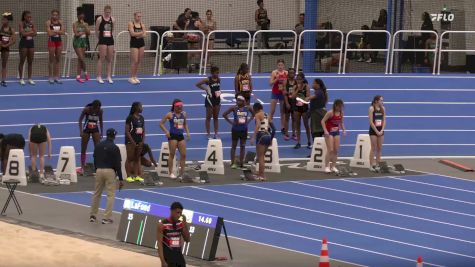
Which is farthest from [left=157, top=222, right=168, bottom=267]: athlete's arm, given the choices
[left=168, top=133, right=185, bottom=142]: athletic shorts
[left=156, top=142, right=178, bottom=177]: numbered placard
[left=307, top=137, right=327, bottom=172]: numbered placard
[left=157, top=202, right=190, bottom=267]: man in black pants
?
[left=307, top=137, right=327, bottom=172]: numbered placard

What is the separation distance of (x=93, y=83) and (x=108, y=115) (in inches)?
63.9

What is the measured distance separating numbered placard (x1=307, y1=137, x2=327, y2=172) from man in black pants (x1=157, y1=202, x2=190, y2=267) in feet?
37.5

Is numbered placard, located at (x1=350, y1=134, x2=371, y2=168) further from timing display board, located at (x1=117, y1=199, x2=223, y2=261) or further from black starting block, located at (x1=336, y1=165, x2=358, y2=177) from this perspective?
timing display board, located at (x1=117, y1=199, x2=223, y2=261)

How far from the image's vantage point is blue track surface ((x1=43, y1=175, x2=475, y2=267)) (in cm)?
2346

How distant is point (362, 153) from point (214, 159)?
134 inches

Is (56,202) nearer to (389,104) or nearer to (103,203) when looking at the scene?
(103,203)

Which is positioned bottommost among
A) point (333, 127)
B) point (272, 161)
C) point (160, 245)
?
point (272, 161)

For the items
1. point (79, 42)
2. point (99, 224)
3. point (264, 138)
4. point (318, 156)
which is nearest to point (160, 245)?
point (99, 224)

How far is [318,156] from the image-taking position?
101ft

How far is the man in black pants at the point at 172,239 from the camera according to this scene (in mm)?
19172

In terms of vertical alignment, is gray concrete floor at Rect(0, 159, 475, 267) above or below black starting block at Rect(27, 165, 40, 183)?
below

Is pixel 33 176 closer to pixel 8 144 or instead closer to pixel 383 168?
pixel 8 144

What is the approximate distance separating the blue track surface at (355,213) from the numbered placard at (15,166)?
1.16m

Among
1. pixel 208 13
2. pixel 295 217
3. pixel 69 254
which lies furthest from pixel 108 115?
pixel 69 254
